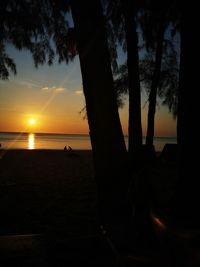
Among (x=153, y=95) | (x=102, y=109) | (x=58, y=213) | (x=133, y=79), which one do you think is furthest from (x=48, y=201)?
(x=153, y=95)

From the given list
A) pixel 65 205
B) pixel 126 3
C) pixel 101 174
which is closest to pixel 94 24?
pixel 101 174

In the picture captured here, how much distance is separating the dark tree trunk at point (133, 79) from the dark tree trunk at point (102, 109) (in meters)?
3.12

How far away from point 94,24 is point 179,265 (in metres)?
2.82

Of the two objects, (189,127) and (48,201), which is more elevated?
(189,127)

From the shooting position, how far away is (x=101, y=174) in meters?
3.30

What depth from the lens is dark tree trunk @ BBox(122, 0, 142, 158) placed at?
6380mm

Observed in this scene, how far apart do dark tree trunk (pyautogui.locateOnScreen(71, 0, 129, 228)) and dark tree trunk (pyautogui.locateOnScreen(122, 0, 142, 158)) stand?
123 inches

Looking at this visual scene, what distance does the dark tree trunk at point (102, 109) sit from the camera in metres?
3.19

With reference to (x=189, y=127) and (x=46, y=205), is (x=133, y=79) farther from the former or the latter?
(x=189, y=127)

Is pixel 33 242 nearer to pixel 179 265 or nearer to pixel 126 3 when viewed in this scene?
pixel 179 265

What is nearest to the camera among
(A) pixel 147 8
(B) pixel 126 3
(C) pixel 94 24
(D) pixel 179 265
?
(D) pixel 179 265

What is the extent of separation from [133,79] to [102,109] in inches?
160

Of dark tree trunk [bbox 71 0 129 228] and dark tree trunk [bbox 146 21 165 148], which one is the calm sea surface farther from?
dark tree trunk [bbox 71 0 129 228]

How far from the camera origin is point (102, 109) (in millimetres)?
3182
